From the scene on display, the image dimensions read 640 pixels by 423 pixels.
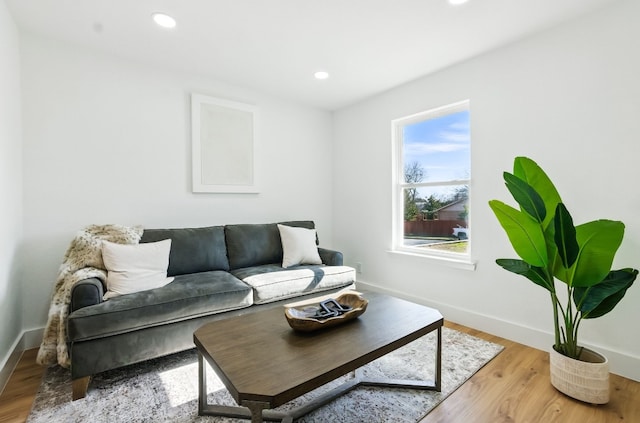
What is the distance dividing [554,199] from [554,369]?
1.05 metres

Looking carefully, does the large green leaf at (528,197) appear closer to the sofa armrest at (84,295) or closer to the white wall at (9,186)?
the sofa armrest at (84,295)

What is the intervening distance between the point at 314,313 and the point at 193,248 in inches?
59.1

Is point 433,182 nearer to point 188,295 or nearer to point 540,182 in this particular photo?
point 540,182

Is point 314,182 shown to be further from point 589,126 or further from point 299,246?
point 589,126

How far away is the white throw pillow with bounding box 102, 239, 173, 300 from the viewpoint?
2.08 meters

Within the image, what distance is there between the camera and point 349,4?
200 centimetres

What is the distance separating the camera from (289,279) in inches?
102

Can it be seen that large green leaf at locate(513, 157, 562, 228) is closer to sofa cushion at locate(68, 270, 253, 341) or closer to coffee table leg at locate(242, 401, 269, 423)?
coffee table leg at locate(242, 401, 269, 423)

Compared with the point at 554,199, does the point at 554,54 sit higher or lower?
higher

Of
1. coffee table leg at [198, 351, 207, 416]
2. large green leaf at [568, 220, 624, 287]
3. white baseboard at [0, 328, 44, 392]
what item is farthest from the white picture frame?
large green leaf at [568, 220, 624, 287]

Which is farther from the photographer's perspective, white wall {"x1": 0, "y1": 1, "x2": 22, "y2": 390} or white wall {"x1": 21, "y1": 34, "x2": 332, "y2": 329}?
white wall {"x1": 21, "y1": 34, "x2": 332, "y2": 329}

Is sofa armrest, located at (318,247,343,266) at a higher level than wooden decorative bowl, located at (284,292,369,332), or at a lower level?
higher

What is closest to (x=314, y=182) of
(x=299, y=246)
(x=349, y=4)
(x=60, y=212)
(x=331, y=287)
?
(x=299, y=246)

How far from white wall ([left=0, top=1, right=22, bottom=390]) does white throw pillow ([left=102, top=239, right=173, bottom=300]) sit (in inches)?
21.7
